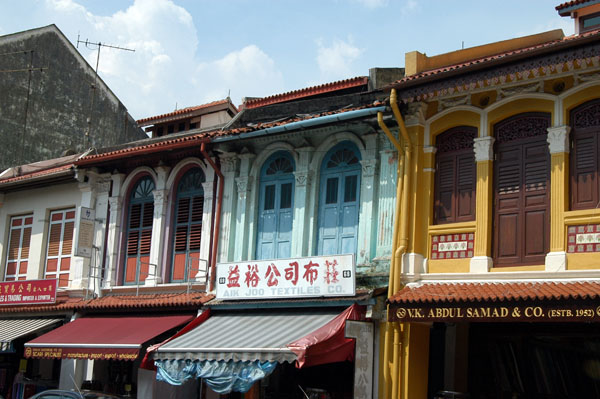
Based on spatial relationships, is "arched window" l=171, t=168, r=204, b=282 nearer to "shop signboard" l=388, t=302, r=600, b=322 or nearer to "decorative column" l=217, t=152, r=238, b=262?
"decorative column" l=217, t=152, r=238, b=262

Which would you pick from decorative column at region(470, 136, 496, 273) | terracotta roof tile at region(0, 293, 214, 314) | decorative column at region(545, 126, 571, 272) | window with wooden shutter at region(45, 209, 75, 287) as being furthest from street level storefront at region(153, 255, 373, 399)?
window with wooden shutter at region(45, 209, 75, 287)

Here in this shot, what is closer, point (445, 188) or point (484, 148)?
point (484, 148)

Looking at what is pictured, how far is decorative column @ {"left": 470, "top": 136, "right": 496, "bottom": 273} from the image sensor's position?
41.4 ft

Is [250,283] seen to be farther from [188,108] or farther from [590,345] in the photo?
[188,108]

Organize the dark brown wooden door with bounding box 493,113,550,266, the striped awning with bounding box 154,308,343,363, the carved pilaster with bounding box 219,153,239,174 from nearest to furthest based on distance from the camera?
the dark brown wooden door with bounding box 493,113,550,266
the striped awning with bounding box 154,308,343,363
the carved pilaster with bounding box 219,153,239,174

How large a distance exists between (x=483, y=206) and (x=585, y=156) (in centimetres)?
166

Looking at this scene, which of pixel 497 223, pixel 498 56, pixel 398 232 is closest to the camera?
pixel 498 56

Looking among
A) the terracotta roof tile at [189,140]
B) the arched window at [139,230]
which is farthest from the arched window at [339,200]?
the arched window at [139,230]

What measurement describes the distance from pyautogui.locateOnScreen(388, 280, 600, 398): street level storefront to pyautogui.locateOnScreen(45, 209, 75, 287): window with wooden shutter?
9.25 metres

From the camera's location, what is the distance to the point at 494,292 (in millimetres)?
11805

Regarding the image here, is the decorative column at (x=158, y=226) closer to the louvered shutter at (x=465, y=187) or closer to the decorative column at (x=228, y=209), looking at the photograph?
the decorative column at (x=228, y=209)

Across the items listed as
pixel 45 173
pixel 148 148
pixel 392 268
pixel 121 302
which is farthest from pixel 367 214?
pixel 45 173

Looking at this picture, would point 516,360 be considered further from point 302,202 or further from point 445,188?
point 302,202

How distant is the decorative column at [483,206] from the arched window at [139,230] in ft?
24.8
